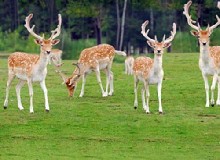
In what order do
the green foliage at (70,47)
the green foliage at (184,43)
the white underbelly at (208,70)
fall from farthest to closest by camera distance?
the green foliage at (184,43) → the green foliage at (70,47) → the white underbelly at (208,70)

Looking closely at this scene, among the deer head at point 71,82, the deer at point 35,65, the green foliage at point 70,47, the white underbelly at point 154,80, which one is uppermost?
the deer at point 35,65

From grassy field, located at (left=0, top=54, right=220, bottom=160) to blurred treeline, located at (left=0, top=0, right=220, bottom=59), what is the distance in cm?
2125

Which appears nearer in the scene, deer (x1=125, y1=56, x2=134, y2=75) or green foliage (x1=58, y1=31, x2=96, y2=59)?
deer (x1=125, y1=56, x2=134, y2=75)

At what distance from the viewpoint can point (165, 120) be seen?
1777 cm

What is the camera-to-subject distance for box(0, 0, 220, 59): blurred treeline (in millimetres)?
44562

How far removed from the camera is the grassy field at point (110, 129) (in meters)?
15.3

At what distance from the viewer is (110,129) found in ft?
56.3

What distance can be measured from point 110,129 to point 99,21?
30576mm

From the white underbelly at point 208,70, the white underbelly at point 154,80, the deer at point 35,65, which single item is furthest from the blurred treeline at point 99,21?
the white underbelly at point 154,80

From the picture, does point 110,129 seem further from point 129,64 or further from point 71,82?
point 129,64

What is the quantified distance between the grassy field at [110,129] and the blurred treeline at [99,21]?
21.3 m

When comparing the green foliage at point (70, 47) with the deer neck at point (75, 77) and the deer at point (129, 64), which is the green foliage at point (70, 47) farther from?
the deer neck at point (75, 77)

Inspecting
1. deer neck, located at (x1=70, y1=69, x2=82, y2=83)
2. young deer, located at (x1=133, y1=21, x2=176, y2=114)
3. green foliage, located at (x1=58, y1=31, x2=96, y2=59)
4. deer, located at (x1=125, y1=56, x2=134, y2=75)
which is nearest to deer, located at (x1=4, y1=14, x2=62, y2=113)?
young deer, located at (x1=133, y1=21, x2=176, y2=114)

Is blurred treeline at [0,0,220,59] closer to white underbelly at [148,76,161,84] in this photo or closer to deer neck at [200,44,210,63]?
deer neck at [200,44,210,63]
